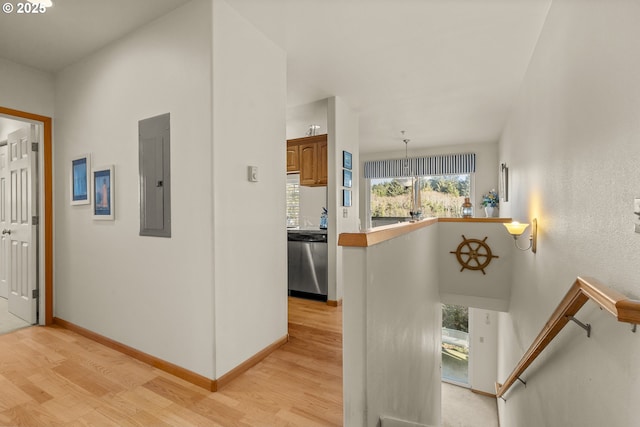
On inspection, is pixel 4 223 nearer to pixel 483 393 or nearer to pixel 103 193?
pixel 103 193

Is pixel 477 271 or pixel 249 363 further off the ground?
pixel 477 271

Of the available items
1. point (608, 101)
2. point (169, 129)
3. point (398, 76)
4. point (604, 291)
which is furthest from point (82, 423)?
point (398, 76)

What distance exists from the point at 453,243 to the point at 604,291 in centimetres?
326

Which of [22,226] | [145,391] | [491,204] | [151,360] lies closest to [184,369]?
[145,391]

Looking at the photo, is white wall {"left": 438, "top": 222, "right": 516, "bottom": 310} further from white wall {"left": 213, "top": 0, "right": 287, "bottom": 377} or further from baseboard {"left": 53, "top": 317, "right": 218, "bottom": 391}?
baseboard {"left": 53, "top": 317, "right": 218, "bottom": 391}

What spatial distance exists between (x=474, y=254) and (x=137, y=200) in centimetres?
393

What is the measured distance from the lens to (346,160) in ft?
14.3

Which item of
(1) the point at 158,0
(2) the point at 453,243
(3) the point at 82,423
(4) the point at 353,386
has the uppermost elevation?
(1) the point at 158,0

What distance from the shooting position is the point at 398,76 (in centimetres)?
347

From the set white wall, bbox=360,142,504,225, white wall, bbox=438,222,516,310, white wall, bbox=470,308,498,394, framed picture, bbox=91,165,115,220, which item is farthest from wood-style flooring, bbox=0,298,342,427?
white wall, bbox=360,142,504,225

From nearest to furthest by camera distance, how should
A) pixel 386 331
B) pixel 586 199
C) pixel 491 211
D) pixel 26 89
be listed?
pixel 586 199 < pixel 386 331 < pixel 26 89 < pixel 491 211

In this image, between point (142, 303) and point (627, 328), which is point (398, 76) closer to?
point (627, 328)

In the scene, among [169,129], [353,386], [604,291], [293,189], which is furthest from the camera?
[293,189]

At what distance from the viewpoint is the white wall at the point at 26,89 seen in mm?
2980
